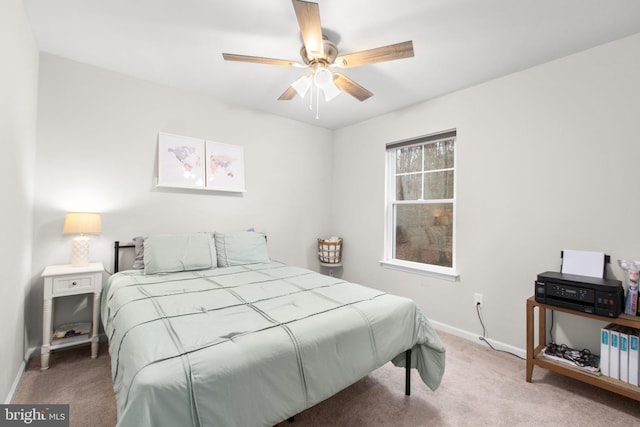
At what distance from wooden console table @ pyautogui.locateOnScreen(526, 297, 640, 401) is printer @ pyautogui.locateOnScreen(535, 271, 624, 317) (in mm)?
37

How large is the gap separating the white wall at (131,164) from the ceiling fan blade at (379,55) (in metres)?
1.91

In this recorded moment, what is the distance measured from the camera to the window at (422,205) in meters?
3.13

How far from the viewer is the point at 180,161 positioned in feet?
9.98

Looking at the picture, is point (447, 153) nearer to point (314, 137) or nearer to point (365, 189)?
point (365, 189)

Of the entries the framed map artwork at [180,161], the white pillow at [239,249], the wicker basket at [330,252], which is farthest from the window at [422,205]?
the framed map artwork at [180,161]

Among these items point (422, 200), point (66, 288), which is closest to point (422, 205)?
point (422, 200)

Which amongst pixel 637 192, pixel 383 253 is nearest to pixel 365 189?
pixel 383 253

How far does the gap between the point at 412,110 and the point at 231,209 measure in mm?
2460

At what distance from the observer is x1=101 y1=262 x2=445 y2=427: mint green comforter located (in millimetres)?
1022

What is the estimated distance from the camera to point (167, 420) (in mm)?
968

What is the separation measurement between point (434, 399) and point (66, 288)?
2861mm

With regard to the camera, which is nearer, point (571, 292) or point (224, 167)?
point (571, 292)

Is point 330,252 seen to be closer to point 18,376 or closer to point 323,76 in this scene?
point 323,76

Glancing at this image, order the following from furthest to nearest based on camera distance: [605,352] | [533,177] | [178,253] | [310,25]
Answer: [178,253]
[533,177]
[605,352]
[310,25]
